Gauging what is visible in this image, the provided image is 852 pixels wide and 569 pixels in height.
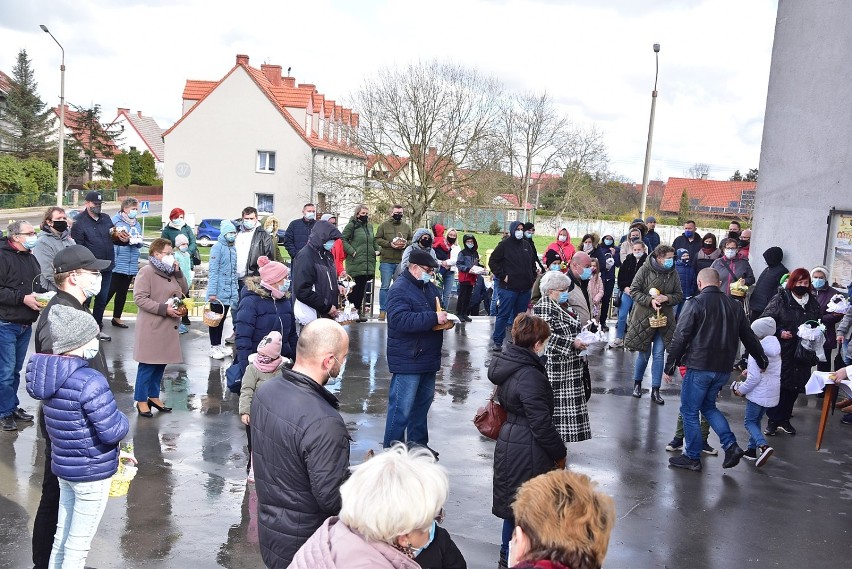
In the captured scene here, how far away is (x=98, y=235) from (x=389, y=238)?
16.8 ft

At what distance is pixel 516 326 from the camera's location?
18.4 ft

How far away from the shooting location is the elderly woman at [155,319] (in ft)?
27.9

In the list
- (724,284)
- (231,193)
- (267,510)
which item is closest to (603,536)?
(267,510)

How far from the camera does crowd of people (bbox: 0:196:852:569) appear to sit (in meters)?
3.04

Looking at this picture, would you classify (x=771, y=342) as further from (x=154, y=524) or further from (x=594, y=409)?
(x=154, y=524)

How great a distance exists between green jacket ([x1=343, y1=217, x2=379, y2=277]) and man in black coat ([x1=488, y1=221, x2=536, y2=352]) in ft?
8.41

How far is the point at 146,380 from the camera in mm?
8766

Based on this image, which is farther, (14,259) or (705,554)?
(14,259)

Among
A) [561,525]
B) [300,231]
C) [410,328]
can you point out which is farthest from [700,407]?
[300,231]

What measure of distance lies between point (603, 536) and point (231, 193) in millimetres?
52987

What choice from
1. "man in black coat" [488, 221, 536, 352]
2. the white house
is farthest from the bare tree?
"man in black coat" [488, 221, 536, 352]

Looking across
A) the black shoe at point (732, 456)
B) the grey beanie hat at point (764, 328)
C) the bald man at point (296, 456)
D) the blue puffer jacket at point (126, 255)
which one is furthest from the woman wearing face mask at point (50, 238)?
the grey beanie hat at point (764, 328)

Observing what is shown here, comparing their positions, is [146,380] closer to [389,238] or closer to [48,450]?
[48,450]

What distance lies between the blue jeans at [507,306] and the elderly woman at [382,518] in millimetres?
10260
